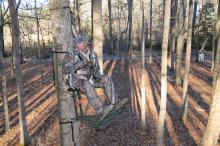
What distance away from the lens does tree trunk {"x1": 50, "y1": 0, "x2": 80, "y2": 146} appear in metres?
4.03

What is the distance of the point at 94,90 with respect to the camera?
4.40 metres

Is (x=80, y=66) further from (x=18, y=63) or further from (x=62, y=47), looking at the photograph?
(x=18, y=63)

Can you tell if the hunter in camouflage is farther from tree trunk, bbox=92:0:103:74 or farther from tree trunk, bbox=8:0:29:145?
tree trunk, bbox=92:0:103:74

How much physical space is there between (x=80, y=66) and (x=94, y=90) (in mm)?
480

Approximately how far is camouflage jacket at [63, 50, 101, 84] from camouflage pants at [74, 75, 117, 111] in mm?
83

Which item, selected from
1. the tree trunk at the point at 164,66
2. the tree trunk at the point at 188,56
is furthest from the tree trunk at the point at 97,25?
the tree trunk at the point at 164,66

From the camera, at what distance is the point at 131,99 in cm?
1670

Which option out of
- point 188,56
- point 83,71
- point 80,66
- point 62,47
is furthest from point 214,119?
point 62,47

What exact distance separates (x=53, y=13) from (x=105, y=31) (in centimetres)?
3717

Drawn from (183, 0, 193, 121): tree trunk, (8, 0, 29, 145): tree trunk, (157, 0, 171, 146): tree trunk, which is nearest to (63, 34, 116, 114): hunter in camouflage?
(157, 0, 171, 146): tree trunk

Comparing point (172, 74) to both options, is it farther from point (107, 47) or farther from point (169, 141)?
point (107, 47)

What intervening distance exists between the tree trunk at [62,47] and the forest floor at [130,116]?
11.2 ft

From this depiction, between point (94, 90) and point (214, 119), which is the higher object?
point (94, 90)

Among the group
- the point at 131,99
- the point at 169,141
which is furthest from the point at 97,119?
the point at 131,99
